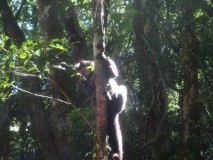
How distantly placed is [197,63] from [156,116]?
5.03 ft

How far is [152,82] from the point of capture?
792 cm

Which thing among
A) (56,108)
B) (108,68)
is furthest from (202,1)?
(108,68)

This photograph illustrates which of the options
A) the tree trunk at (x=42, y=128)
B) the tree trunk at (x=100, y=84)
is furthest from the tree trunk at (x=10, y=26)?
the tree trunk at (x=100, y=84)

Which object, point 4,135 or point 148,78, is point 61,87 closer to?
point 148,78

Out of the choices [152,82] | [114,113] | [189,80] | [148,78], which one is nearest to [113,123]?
[114,113]

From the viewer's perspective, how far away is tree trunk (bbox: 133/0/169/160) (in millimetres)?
7495

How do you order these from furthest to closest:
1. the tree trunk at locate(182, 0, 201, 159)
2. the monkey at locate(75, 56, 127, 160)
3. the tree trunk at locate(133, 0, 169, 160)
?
the tree trunk at locate(133, 0, 169, 160) < the tree trunk at locate(182, 0, 201, 159) < the monkey at locate(75, 56, 127, 160)

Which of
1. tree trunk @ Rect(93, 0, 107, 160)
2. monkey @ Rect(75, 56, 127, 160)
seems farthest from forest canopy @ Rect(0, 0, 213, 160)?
monkey @ Rect(75, 56, 127, 160)

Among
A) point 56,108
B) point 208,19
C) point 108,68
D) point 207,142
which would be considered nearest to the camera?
point 108,68

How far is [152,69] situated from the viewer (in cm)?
792

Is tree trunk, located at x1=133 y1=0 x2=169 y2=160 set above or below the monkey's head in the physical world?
above

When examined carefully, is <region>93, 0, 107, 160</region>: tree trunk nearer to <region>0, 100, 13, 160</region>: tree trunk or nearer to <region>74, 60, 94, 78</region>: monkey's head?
<region>74, 60, 94, 78</region>: monkey's head

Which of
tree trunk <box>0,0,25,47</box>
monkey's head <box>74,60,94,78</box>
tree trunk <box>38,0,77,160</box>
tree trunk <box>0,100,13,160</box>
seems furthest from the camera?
tree trunk <box>0,100,13,160</box>

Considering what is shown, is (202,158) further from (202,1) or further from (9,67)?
(9,67)
